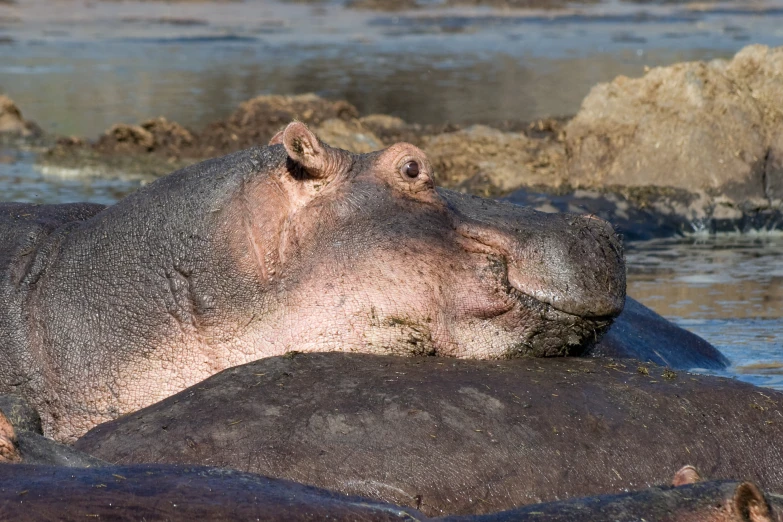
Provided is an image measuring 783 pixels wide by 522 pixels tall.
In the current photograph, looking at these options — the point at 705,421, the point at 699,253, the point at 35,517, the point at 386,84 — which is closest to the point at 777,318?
the point at 699,253

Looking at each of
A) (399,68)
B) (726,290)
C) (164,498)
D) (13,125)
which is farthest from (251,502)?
(399,68)

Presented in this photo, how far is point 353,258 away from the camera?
4.99m

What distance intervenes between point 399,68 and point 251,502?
77.2 ft

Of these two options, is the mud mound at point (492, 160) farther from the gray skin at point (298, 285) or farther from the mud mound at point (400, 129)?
the gray skin at point (298, 285)

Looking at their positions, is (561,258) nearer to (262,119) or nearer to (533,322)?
(533,322)

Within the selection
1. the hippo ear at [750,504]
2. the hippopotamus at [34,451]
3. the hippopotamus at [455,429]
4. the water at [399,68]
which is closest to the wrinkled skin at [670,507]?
the hippo ear at [750,504]

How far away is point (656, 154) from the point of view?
1191 centimetres

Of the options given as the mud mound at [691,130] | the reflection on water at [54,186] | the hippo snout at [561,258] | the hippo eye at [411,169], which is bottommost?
the reflection on water at [54,186]

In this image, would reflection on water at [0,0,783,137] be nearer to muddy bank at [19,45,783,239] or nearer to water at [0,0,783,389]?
water at [0,0,783,389]

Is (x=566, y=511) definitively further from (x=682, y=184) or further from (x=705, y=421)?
(x=682, y=184)

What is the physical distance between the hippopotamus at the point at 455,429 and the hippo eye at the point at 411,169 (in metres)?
0.75

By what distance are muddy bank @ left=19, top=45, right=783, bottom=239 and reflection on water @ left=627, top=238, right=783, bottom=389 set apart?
40 centimetres

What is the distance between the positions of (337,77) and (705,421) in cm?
2045

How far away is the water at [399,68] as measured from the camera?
30.8ft
